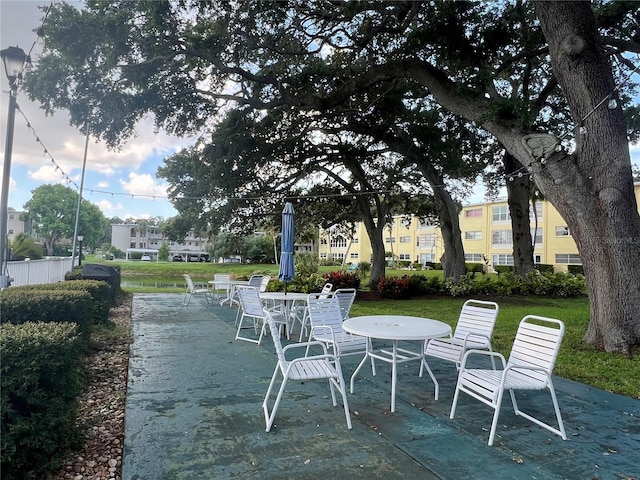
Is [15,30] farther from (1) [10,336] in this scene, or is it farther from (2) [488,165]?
(2) [488,165]

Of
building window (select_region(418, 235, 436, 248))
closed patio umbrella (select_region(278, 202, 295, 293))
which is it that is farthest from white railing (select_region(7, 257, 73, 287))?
building window (select_region(418, 235, 436, 248))

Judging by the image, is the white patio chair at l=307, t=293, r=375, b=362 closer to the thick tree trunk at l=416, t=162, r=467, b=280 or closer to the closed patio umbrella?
the closed patio umbrella

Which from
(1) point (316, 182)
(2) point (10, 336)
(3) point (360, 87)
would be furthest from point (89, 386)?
(1) point (316, 182)

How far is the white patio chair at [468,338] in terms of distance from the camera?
4.17m

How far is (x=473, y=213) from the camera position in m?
38.1

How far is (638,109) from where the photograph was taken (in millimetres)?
11477

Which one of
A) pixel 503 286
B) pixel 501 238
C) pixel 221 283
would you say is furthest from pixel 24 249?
pixel 501 238

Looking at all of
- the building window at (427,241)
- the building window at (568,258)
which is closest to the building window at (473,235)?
the building window at (427,241)

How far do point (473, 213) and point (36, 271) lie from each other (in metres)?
A: 35.3

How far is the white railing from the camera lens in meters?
8.23

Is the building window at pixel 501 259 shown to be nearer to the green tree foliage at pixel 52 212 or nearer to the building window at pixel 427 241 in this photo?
the building window at pixel 427 241

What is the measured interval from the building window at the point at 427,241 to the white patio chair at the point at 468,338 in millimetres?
39120

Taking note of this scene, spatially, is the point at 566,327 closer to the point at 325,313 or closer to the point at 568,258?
the point at 325,313

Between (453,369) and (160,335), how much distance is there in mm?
4676
